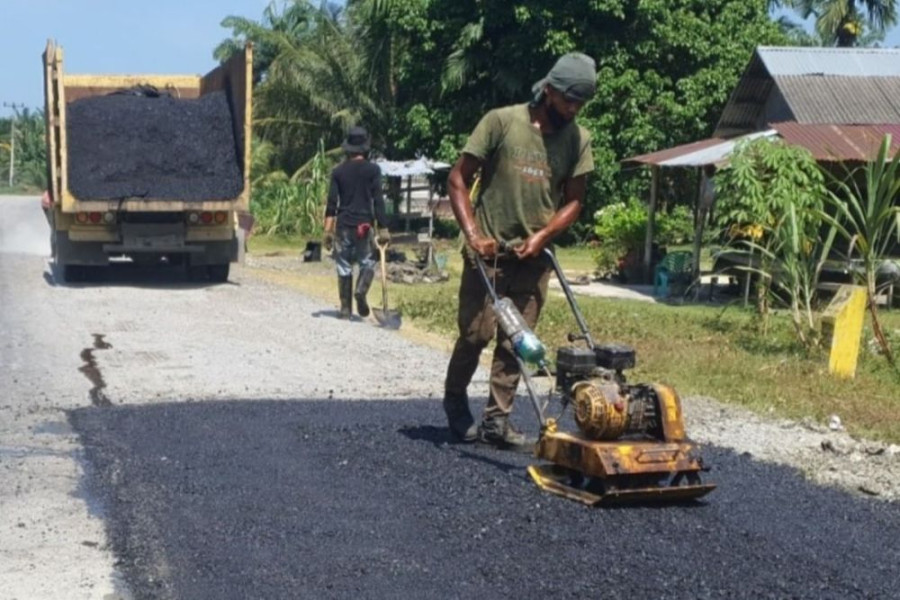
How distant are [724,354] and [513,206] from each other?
560 centimetres

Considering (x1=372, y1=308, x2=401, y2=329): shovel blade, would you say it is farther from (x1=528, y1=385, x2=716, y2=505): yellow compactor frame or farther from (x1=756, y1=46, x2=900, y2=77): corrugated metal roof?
(x1=756, y1=46, x2=900, y2=77): corrugated metal roof

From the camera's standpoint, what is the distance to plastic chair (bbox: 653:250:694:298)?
20359 millimetres

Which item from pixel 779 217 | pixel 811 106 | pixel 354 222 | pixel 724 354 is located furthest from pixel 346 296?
pixel 811 106

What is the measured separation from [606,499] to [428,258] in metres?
15.3

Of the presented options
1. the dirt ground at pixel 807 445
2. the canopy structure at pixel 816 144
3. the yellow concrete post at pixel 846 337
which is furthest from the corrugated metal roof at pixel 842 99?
the dirt ground at pixel 807 445

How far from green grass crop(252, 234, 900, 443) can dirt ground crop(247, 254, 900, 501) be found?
0.24 m

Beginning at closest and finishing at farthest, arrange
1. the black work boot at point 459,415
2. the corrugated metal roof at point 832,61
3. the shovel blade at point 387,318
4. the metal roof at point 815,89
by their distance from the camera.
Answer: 1. the black work boot at point 459,415
2. the shovel blade at point 387,318
3. the metal roof at point 815,89
4. the corrugated metal roof at point 832,61

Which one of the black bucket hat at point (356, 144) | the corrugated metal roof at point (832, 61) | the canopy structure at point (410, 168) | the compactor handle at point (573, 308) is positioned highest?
the corrugated metal roof at point (832, 61)

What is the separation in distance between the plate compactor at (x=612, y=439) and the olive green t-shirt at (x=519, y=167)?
2.70 feet

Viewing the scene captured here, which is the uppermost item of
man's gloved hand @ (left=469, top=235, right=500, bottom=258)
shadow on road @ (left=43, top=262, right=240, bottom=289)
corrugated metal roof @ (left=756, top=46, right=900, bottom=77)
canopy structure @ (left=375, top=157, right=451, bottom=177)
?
corrugated metal roof @ (left=756, top=46, right=900, bottom=77)

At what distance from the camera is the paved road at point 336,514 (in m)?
5.13

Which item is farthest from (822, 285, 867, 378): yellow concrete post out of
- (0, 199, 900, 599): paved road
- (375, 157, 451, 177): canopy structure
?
(375, 157, 451, 177): canopy structure

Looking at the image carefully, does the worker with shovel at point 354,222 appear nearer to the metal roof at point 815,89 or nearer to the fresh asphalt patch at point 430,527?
the fresh asphalt patch at point 430,527

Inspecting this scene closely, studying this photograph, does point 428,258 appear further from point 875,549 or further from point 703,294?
point 875,549
